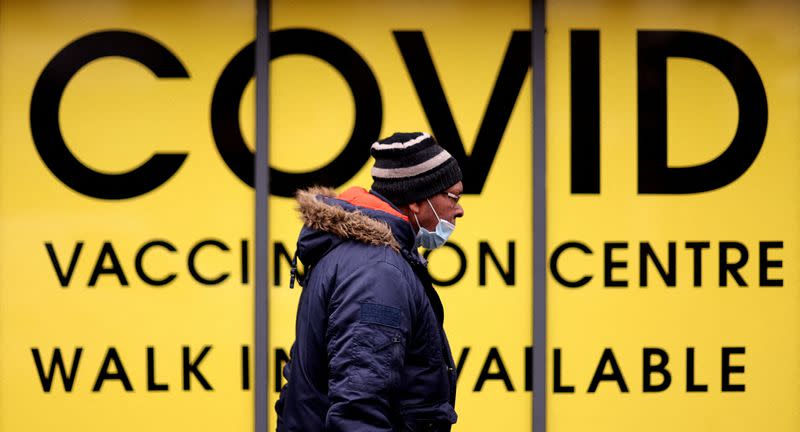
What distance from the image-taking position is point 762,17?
4.37 m

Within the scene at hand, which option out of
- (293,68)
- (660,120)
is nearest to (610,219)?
(660,120)

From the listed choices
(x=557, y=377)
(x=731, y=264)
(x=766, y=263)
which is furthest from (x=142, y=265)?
(x=766, y=263)

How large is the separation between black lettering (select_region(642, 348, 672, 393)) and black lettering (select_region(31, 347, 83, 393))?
2.77m

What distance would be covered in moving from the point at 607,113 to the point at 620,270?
2.53 ft

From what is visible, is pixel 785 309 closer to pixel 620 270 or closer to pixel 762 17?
pixel 620 270

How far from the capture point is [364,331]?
6.98ft

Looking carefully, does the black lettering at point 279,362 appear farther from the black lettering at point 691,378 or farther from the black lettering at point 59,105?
the black lettering at point 691,378

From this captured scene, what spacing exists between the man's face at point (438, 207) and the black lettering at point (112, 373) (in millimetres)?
2407

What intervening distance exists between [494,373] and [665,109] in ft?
5.07

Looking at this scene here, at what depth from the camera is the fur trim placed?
7.51 feet

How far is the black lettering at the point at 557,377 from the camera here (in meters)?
4.41

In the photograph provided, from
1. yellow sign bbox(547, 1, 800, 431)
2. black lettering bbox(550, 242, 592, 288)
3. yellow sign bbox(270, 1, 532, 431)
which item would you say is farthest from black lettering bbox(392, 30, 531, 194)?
black lettering bbox(550, 242, 592, 288)

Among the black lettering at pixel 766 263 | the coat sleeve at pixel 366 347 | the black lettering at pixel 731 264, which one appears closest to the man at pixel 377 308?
the coat sleeve at pixel 366 347

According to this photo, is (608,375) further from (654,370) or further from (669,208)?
(669,208)
